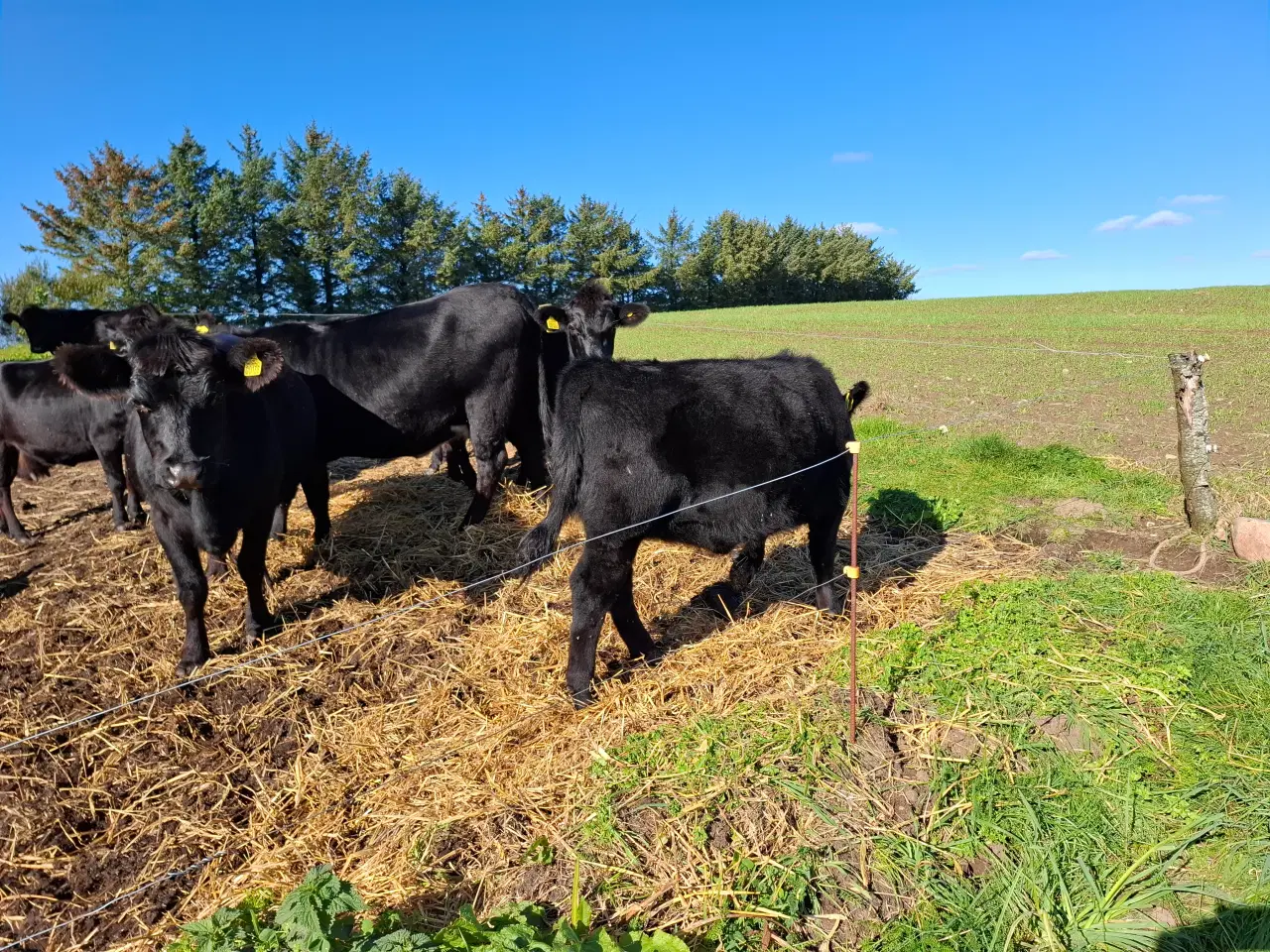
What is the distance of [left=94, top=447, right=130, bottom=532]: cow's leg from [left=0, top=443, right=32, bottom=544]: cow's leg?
810 mm

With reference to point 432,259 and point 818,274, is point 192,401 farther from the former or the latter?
point 818,274

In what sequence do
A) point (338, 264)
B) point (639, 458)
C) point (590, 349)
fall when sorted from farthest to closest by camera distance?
point (338, 264) → point (590, 349) → point (639, 458)

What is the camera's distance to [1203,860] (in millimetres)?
2973

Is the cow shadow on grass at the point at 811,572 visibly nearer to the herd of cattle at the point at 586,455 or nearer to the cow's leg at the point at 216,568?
the herd of cattle at the point at 586,455

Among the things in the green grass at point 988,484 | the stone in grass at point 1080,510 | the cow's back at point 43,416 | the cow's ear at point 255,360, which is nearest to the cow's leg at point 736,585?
the green grass at point 988,484

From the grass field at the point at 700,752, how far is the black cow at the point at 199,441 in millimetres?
647

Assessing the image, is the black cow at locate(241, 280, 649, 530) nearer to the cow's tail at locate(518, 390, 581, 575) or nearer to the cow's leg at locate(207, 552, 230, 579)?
the cow's leg at locate(207, 552, 230, 579)

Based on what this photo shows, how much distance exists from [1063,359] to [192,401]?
1927 centimetres

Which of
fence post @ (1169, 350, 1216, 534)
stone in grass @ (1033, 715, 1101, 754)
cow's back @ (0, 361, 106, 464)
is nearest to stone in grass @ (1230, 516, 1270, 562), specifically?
fence post @ (1169, 350, 1216, 534)

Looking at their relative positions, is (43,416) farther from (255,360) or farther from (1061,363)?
(1061,363)

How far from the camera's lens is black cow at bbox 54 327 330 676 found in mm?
4355

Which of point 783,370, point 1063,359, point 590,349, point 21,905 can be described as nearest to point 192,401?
point 21,905

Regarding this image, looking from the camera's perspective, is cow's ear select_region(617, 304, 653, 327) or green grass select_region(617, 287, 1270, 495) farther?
green grass select_region(617, 287, 1270, 495)

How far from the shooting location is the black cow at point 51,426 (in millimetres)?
7961
